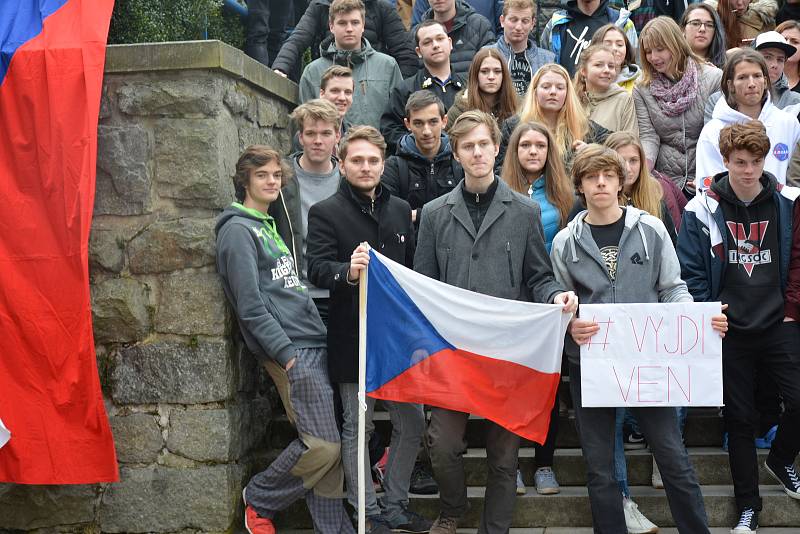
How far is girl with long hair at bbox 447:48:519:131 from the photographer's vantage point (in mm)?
7109

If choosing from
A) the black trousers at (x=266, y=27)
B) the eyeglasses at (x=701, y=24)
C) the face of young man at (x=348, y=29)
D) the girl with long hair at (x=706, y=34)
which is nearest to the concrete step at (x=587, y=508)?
the face of young man at (x=348, y=29)

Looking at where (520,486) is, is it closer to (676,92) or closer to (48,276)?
(48,276)

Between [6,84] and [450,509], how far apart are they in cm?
326

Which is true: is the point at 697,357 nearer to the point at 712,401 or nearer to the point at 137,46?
the point at 712,401

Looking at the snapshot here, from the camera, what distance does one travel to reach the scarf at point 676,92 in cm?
726

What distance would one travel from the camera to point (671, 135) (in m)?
7.27

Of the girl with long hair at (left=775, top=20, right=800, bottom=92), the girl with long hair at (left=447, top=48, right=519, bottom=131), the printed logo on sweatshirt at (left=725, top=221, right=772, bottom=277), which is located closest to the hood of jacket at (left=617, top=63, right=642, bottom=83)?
the girl with long hair at (left=447, top=48, right=519, bottom=131)

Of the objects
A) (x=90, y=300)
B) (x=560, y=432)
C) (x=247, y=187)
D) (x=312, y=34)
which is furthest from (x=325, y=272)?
(x=312, y=34)

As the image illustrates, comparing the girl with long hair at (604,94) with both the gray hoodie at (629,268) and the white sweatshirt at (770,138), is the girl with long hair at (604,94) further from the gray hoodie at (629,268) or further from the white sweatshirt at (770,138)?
the gray hoodie at (629,268)

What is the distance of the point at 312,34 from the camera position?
876 centimetres

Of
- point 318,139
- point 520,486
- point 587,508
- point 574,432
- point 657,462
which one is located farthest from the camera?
point 574,432

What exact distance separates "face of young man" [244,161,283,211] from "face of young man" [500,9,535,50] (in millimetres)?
2923

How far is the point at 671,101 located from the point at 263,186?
310 centimetres

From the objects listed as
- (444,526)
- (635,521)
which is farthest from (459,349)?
(635,521)
